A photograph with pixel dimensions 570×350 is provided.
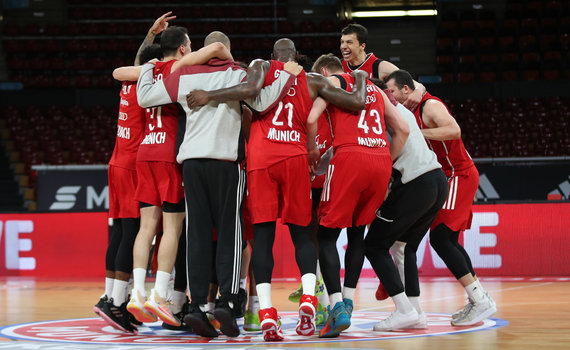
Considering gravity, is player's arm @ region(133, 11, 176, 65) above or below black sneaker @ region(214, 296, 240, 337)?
above

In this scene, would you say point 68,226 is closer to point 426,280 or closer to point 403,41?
point 426,280

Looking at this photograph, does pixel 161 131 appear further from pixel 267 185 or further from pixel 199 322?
pixel 199 322

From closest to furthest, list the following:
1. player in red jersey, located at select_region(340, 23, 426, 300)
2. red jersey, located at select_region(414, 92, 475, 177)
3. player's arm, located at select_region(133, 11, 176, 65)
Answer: red jersey, located at select_region(414, 92, 475, 177) < player's arm, located at select_region(133, 11, 176, 65) < player in red jersey, located at select_region(340, 23, 426, 300)

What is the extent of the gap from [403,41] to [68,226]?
559 inches

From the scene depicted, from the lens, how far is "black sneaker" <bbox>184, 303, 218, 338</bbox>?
468 cm

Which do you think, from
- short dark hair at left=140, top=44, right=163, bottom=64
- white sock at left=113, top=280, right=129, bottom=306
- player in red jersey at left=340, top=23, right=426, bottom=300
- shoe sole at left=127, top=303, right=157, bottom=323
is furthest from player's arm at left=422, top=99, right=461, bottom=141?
white sock at left=113, top=280, right=129, bottom=306

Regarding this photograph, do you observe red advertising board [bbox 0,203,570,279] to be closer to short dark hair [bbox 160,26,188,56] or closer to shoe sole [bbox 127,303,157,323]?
short dark hair [bbox 160,26,188,56]

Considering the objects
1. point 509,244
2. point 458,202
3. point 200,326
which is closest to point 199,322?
point 200,326

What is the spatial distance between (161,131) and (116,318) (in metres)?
1.33

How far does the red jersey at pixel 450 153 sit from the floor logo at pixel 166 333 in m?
1.14

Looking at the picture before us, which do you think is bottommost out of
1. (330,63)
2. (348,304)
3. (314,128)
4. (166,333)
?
(166,333)

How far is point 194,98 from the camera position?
4.85 m

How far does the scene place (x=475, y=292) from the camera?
5.41 meters

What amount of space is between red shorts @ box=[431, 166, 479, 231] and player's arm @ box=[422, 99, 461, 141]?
34cm
